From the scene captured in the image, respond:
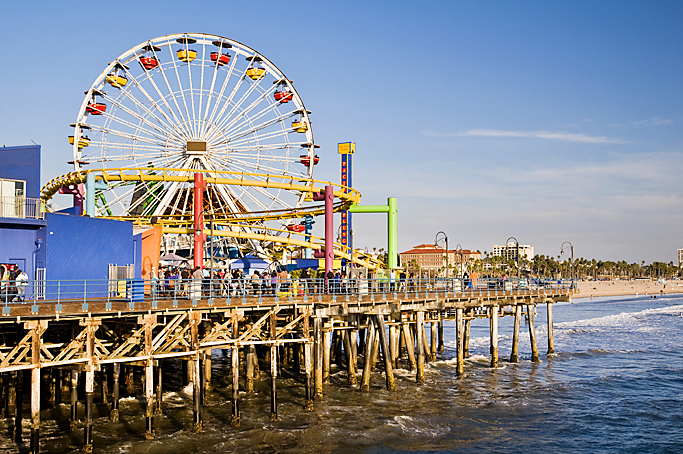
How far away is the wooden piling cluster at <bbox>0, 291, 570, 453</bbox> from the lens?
→ 20.4 meters

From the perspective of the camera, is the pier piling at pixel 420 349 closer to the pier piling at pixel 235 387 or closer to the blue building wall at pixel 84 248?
the pier piling at pixel 235 387

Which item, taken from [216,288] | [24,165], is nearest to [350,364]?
[216,288]

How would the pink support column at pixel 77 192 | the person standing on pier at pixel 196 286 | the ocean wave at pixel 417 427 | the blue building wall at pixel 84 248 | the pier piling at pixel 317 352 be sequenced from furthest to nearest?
the pink support column at pixel 77 192
the pier piling at pixel 317 352
the ocean wave at pixel 417 427
the blue building wall at pixel 84 248
the person standing on pier at pixel 196 286

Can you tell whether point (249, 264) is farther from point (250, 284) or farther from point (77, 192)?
point (250, 284)

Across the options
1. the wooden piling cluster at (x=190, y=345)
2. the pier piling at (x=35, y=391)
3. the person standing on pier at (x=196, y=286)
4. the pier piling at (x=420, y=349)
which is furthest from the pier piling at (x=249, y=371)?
the pier piling at (x=35, y=391)

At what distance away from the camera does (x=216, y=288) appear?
27625mm

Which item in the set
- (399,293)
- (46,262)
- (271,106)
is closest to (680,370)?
(399,293)

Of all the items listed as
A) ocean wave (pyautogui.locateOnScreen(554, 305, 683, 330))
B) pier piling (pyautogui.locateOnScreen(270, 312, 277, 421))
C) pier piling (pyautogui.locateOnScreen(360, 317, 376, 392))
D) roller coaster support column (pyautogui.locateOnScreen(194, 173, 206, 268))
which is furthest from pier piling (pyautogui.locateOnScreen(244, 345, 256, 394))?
ocean wave (pyautogui.locateOnScreen(554, 305, 683, 330))

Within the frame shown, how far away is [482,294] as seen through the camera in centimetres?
3666

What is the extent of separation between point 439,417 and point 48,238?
15582mm

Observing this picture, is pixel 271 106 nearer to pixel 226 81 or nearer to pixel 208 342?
pixel 226 81

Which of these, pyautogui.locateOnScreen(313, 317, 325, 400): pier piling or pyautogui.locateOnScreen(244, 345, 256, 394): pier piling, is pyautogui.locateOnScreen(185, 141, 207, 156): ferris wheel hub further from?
pyautogui.locateOnScreen(313, 317, 325, 400): pier piling

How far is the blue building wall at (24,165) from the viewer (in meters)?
26.7

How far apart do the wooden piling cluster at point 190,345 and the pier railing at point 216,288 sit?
53 cm
